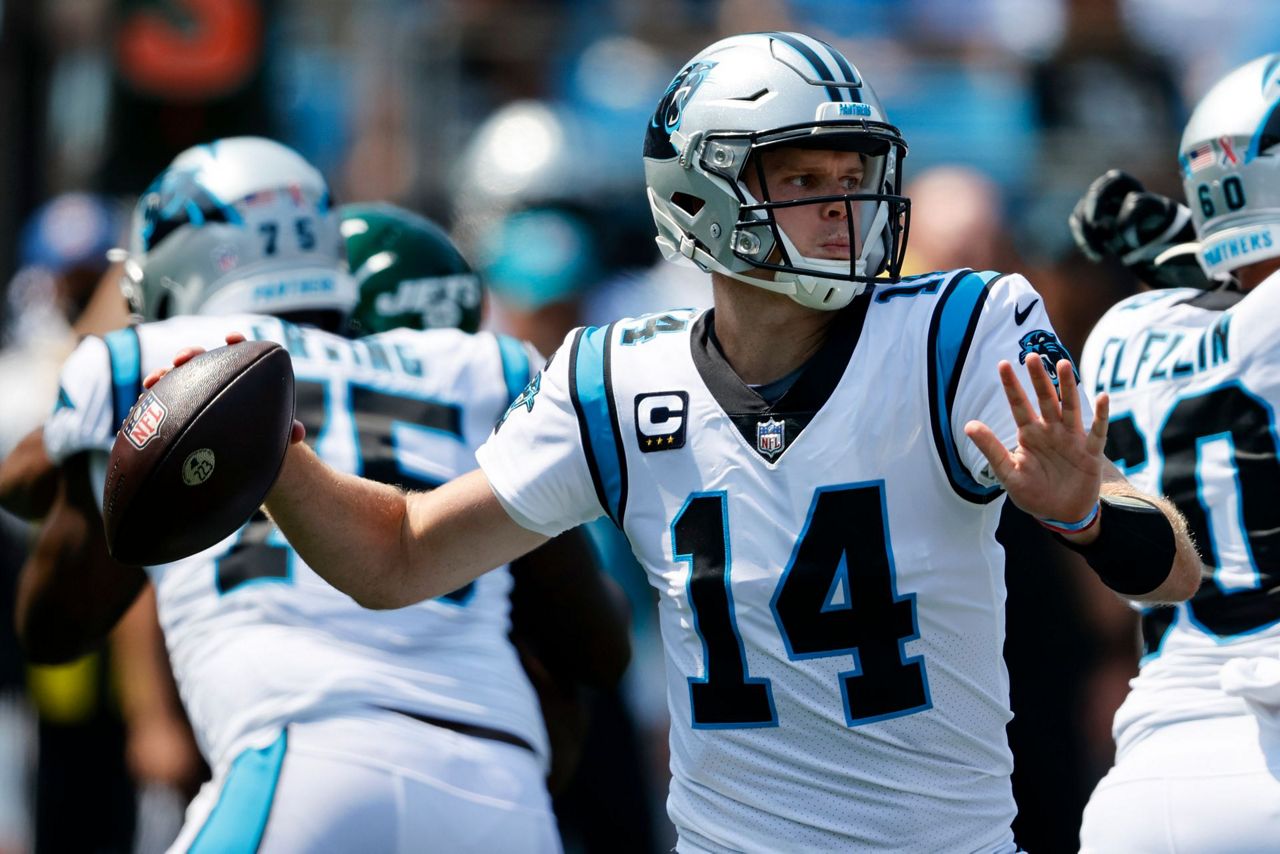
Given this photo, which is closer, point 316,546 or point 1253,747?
point 316,546

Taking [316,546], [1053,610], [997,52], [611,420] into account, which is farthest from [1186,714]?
[997,52]

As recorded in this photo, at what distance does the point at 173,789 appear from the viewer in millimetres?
6609

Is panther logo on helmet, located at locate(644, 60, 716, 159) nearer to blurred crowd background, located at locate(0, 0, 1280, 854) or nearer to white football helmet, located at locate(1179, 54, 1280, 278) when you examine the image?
white football helmet, located at locate(1179, 54, 1280, 278)

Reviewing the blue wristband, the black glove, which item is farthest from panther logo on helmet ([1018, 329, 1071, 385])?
the black glove

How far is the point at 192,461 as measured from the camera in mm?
3342

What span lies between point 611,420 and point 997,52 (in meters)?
6.95

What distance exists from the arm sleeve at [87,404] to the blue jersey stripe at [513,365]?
2.74 ft

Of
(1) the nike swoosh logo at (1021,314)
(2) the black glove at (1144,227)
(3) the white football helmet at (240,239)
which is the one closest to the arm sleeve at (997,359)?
(1) the nike swoosh logo at (1021,314)

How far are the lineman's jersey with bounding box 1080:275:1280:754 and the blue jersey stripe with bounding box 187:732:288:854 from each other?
1.80 meters

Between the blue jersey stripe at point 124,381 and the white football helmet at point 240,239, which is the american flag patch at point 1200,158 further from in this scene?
the blue jersey stripe at point 124,381

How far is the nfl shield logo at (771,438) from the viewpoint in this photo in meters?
3.30

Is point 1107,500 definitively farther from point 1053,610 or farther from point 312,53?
point 312,53

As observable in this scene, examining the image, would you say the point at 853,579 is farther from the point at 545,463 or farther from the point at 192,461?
the point at 192,461

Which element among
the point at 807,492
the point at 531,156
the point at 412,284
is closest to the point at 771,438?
the point at 807,492
